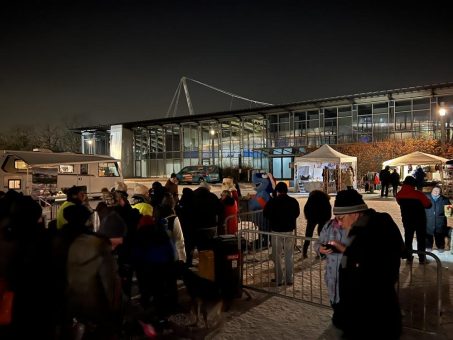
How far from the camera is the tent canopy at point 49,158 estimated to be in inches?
623

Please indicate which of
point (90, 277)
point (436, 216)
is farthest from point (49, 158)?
point (90, 277)

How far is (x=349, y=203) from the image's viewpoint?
3.48m

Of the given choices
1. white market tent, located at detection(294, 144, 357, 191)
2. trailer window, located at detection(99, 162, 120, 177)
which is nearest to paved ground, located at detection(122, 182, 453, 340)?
trailer window, located at detection(99, 162, 120, 177)

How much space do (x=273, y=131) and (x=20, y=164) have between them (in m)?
32.7

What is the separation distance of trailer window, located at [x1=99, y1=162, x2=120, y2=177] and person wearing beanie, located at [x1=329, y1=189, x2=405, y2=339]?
1733 centimetres

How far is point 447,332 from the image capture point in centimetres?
460

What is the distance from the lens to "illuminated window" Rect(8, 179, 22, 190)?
15.3 m

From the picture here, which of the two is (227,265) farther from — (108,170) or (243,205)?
(108,170)

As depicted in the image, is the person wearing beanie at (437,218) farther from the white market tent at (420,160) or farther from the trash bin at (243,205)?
the white market tent at (420,160)

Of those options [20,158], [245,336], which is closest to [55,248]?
[245,336]

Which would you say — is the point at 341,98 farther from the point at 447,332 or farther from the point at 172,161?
the point at 447,332

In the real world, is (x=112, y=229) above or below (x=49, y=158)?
below

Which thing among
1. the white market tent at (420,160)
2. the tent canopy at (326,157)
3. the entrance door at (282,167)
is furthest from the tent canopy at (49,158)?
the entrance door at (282,167)

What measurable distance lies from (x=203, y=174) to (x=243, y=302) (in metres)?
32.1
